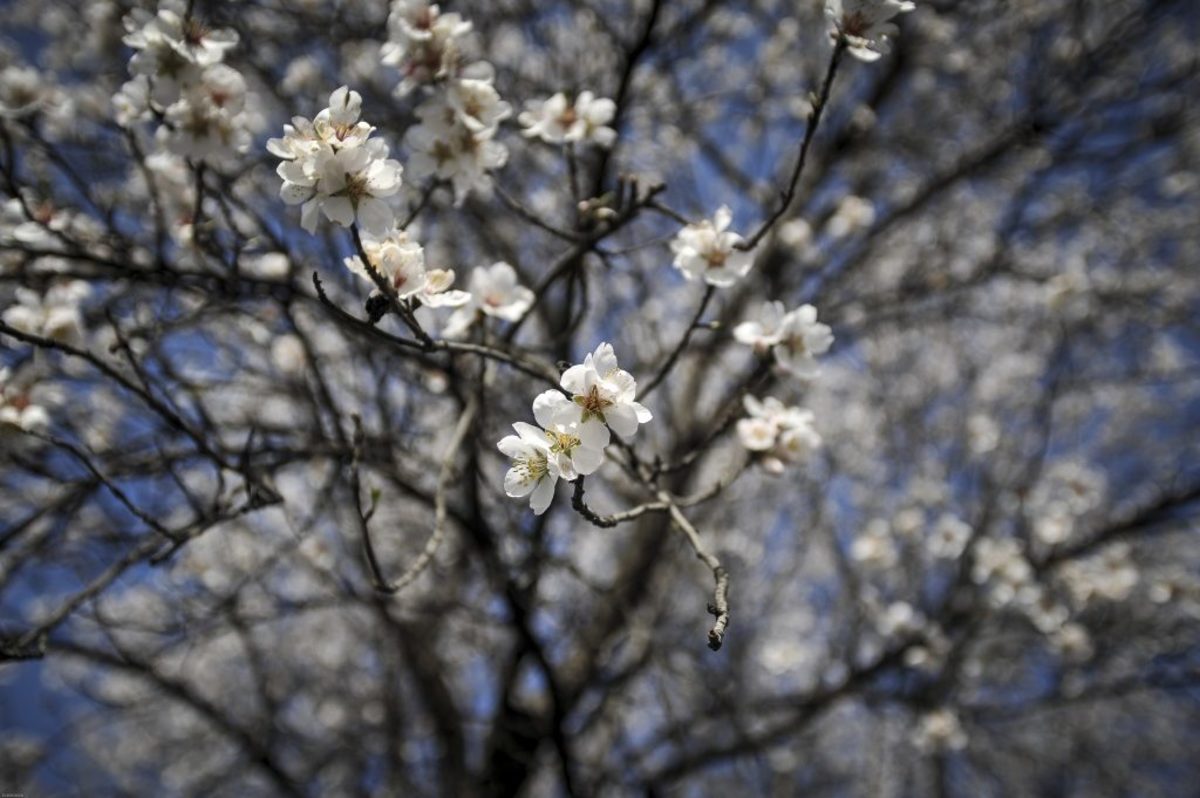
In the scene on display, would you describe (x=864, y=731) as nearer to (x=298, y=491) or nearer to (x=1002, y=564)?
(x=1002, y=564)

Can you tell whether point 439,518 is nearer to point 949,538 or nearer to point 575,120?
point 575,120

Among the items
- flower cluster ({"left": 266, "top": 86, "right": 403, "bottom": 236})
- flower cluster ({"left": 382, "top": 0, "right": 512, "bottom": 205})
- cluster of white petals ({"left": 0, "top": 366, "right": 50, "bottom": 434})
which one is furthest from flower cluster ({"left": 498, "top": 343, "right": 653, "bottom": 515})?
cluster of white petals ({"left": 0, "top": 366, "right": 50, "bottom": 434})

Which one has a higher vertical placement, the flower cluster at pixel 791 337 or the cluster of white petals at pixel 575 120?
the cluster of white petals at pixel 575 120

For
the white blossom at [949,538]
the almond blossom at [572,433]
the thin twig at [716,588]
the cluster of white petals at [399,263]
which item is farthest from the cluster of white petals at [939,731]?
the cluster of white petals at [399,263]

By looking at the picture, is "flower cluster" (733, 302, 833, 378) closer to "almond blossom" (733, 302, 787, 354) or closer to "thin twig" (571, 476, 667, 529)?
"almond blossom" (733, 302, 787, 354)

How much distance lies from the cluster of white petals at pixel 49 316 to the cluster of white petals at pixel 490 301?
3.39ft

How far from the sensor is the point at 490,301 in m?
1.67

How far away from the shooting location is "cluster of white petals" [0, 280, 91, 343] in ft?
6.15

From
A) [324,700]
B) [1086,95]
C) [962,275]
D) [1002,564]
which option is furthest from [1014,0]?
[324,700]

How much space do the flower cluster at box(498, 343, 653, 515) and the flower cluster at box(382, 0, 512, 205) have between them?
0.74m

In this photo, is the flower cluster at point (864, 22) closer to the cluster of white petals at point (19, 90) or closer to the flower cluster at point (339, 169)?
the flower cluster at point (339, 169)

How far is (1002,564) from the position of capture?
318 centimetres

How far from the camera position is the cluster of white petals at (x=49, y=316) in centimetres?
187

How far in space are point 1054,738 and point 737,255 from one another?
5215 mm
